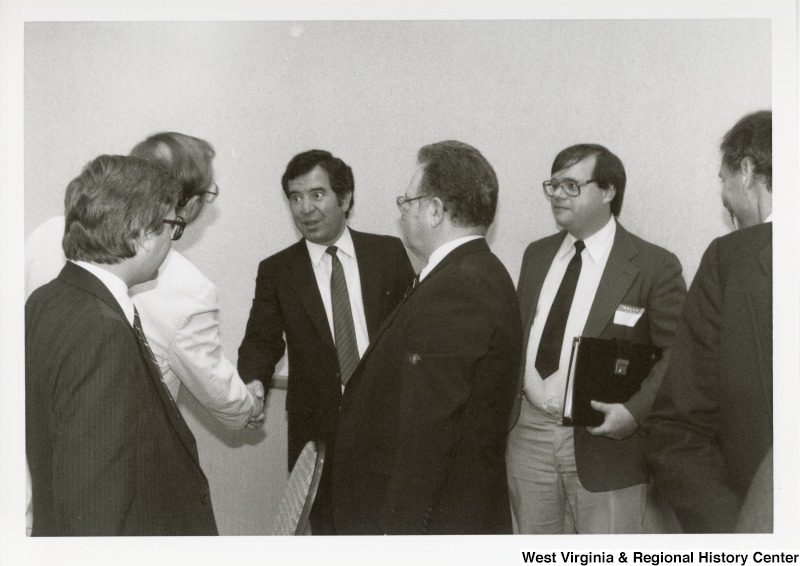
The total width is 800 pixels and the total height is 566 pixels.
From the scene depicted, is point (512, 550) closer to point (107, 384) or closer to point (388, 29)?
point (107, 384)

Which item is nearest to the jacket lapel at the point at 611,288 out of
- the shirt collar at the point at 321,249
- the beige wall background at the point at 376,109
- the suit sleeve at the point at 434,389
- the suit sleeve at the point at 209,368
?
the beige wall background at the point at 376,109

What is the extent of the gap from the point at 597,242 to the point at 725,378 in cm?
59

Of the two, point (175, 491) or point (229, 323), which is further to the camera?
point (229, 323)

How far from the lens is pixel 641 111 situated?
258 cm

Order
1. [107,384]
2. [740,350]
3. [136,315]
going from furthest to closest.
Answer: [740,350], [136,315], [107,384]

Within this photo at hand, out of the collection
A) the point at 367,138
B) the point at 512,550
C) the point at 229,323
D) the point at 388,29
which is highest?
the point at 388,29

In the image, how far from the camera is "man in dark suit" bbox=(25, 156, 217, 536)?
219cm

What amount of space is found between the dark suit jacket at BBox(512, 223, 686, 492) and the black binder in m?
0.02

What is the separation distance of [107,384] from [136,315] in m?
0.28

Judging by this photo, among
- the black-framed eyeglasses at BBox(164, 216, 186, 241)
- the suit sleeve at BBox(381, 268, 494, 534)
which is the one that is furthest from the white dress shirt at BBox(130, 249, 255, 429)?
the suit sleeve at BBox(381, 268, 494, 534)

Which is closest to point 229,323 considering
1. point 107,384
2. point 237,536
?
point 107,384

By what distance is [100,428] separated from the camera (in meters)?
2.22

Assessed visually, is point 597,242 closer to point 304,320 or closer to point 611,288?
point 611,288

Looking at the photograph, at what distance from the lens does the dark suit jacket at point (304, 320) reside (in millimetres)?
2598
